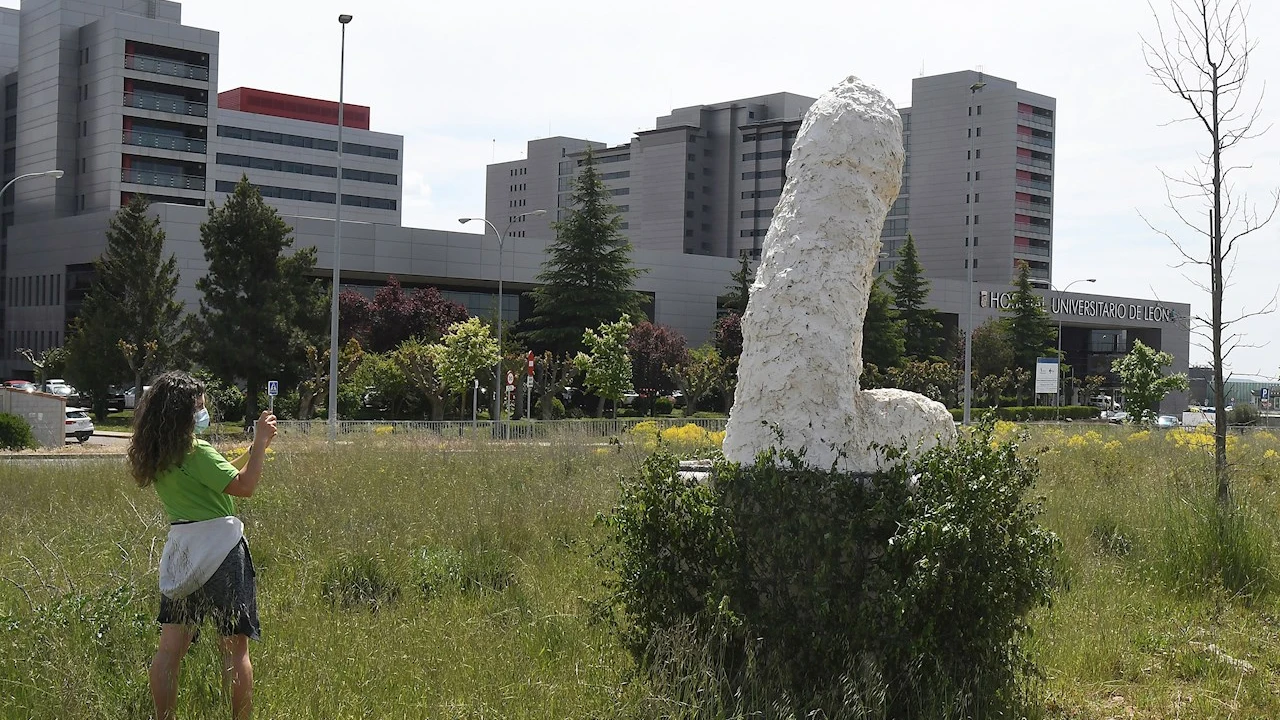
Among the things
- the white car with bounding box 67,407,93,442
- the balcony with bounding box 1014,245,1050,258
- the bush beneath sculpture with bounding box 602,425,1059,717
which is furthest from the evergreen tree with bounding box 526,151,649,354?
the balcony with bounding box 1014,245,1050,258

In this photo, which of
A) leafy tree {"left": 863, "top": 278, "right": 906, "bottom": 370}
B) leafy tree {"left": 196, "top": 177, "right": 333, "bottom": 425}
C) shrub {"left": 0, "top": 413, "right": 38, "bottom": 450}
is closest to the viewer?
shrub {"left": 0, "top": 413, "right": 38, "bottom": 450}

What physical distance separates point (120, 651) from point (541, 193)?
433ft

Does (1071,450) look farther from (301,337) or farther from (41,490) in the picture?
(301,337)

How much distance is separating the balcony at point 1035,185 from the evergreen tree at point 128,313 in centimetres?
7757

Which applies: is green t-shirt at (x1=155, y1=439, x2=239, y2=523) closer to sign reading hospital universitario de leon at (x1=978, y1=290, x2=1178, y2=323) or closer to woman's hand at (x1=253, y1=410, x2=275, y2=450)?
woman's hand at (x1=253, y1=410, x2=275, y2=450)

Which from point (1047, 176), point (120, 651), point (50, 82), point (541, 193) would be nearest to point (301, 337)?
point (120, 651)

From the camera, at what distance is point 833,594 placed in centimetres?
507

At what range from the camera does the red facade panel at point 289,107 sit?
9425 cm

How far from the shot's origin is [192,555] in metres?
4.92

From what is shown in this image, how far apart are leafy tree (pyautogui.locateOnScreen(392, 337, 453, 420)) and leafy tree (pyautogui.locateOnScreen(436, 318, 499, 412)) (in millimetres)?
262

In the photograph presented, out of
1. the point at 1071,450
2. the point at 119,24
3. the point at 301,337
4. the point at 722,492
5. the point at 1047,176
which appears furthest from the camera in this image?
the point at 1047,176

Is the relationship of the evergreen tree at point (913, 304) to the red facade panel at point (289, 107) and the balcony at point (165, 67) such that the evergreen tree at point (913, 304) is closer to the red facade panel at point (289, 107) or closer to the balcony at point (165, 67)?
the balcony at point (165, 67)

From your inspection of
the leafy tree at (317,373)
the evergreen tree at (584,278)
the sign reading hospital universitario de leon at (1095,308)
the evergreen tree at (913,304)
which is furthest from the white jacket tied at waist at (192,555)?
the sign reading hospital universitario de leon at (1095,308)

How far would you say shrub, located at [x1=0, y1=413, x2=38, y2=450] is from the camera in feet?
86.1
